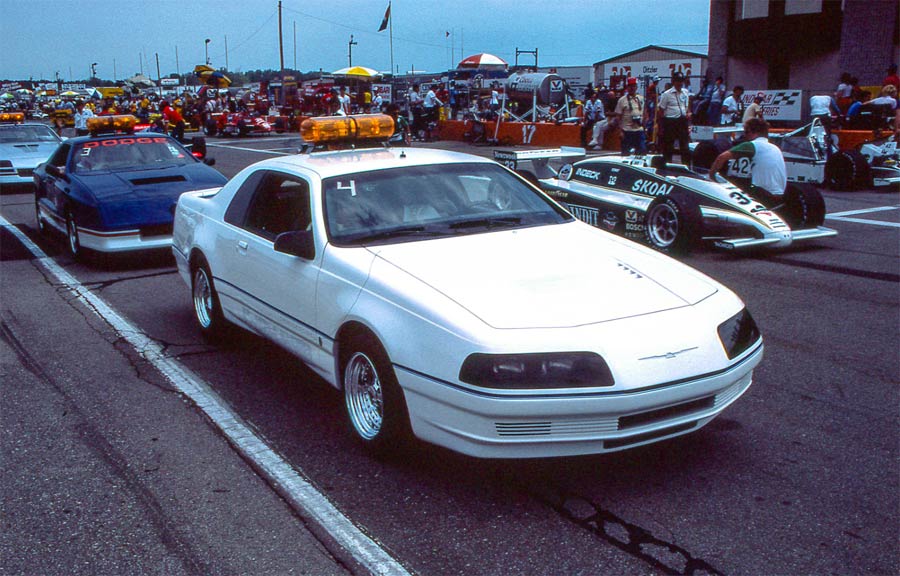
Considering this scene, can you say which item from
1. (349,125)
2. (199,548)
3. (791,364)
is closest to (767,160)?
(791,364)

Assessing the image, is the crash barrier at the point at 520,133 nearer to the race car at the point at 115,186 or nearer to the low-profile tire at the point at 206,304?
the race car at the point at 115,186

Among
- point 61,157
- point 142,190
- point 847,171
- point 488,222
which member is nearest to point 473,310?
point 488,222

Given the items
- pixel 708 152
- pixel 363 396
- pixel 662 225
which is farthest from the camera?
pixel 708 152

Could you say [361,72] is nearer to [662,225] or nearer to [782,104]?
[782,104]

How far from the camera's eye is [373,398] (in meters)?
4.11

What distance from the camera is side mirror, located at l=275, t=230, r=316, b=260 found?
4547 millimetres

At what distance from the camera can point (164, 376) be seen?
5.59 m

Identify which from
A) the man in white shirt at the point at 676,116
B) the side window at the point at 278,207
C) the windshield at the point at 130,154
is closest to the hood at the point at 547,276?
the side window at the point at 278,207

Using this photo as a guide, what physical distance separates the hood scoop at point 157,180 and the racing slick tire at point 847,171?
10.9 m

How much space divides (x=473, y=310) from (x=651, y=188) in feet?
21.3

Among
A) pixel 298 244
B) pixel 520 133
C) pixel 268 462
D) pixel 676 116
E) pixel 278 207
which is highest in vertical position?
pixel 676 116

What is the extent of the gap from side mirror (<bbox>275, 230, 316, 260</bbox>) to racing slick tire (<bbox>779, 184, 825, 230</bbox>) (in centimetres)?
715

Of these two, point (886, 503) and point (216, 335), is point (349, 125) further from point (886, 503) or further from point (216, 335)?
point (886, 503)

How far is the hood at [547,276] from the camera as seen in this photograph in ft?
12.1
